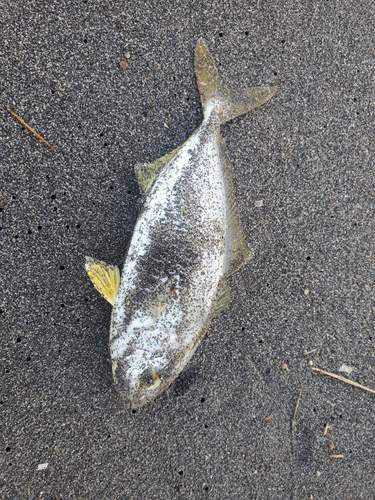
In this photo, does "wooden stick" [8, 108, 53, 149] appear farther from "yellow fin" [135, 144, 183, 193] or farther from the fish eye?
the fish eye

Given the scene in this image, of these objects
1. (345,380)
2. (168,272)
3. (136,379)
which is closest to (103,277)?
(168,272)

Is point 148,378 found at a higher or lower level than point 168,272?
lower

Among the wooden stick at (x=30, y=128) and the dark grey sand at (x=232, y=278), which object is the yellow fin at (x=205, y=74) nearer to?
the dark grey sand at (x=232, y=278)

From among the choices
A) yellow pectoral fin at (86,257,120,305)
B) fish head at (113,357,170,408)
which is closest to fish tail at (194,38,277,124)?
yellow pectoral fin at (86,257,120,305)

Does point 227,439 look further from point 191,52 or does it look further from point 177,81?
point 191,52

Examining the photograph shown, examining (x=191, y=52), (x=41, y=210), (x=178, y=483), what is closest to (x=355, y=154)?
(x=191, y=52)

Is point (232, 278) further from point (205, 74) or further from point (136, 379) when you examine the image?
point (205, 74)

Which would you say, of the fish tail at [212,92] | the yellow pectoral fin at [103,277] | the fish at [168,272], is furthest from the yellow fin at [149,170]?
the yellow pectoral fin at [103,277]
